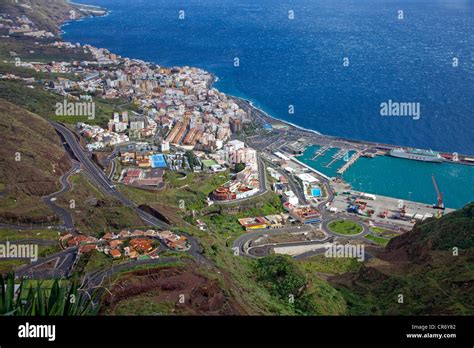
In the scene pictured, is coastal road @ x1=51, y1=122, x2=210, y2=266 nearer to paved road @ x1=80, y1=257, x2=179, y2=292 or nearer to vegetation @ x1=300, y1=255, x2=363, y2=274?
paved road @ x1=80, y1=257, x2=179, y2=292

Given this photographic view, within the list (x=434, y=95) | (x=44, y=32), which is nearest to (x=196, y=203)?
(x=434, y=95)

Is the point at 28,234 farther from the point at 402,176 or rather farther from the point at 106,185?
the point at 402,176

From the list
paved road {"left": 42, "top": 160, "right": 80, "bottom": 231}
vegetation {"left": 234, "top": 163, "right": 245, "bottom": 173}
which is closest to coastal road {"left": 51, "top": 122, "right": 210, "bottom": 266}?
paved road {"left": 42, "top": 160, "right": 80, "bottom": 231}

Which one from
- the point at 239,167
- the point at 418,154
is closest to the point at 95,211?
the point at 239,167

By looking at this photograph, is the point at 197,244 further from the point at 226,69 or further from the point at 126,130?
the point at 226,69

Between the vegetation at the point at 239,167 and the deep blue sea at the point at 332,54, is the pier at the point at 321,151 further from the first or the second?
the vegetation at the point at 239,167
